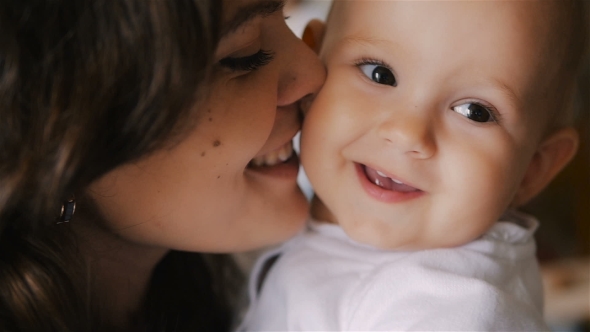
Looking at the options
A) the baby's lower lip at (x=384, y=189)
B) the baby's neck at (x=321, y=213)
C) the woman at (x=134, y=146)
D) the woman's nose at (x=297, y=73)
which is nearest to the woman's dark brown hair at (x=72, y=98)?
the woman at (x=134, y=146)

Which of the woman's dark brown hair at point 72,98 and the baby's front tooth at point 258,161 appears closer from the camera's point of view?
the woman's dark brown hair at point 72,98

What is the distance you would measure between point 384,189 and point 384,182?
17 mm

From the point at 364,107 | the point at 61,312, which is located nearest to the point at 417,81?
the point at 364,107

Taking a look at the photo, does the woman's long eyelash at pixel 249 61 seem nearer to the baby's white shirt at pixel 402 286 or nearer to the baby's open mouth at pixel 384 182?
the baby's open mouth at pixel 384 182

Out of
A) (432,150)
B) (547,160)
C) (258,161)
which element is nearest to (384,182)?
(432,150)

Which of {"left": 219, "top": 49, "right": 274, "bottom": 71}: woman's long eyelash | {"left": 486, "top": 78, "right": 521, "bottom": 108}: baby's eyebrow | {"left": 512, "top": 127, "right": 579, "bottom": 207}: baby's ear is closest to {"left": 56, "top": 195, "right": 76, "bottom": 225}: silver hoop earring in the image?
{"left": 219, "top": 49, "right": 274, "bottom": 71}: woman's long eyelash

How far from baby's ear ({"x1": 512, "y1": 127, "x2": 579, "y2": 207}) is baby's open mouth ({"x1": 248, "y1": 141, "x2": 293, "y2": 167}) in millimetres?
464

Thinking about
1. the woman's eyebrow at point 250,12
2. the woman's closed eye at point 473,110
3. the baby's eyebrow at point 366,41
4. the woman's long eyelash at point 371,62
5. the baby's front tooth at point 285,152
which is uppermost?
the woman's eyebrow at point 250,12

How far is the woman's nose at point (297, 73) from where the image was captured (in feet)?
3.19

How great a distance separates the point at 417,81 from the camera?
0.93 meters

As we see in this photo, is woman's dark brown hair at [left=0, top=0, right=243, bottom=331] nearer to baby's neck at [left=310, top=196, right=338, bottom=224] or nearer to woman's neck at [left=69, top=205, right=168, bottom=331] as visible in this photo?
woman's neck at [left=69, top=205, right=168, bottom=331]

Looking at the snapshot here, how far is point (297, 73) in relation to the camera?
0.97 meters

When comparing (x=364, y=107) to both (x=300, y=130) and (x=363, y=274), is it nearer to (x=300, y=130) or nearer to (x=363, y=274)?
(x=300, y=130)

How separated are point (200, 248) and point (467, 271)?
0.46 metres
